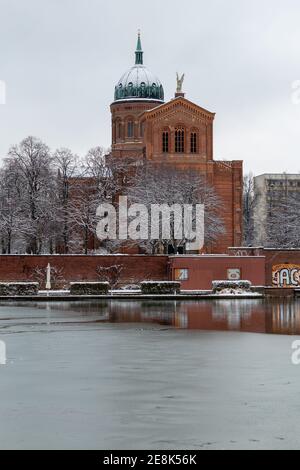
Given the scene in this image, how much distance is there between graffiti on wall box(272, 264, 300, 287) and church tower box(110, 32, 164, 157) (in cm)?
3010

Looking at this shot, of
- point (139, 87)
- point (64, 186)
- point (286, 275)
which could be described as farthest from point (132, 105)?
point (286, 275)

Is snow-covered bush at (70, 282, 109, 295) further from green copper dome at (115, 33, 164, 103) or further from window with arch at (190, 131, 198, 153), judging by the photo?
green copper dome at (115, 33, 164, 103)

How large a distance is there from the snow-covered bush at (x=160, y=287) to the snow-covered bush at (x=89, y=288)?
2.31 meters

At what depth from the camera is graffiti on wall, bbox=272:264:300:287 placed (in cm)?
5875

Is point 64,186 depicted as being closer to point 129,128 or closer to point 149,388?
point 129,128

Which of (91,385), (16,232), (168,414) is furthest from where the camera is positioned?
(16,232)

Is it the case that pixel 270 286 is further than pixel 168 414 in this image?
Yes

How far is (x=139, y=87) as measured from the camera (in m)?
87.8

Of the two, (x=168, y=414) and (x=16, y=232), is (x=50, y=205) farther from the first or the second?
(x=168, y=414)

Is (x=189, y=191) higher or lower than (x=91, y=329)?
higher

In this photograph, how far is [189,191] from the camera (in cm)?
6944

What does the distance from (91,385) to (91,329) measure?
38.7 ft

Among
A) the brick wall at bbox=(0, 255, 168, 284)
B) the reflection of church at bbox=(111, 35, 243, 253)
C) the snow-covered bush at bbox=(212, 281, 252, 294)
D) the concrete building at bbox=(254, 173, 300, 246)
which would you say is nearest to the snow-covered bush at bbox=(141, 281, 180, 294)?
the snow-covered bush at bbox=(212, 281, 252, 294)

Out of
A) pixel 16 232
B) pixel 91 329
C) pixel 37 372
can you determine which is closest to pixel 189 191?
pixel 16 232
